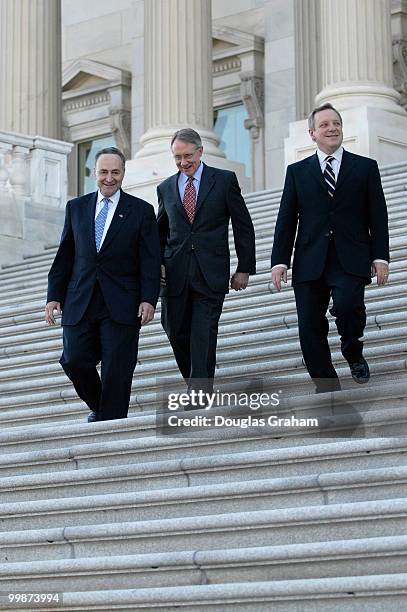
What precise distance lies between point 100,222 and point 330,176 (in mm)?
1500

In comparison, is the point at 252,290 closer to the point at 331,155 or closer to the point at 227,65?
the point at 331,155

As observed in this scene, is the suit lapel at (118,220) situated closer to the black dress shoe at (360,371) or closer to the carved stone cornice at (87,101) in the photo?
the black dress shoe at (360,371)

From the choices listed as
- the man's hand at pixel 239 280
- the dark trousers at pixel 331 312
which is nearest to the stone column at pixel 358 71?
the man's hand at pixel 239 280

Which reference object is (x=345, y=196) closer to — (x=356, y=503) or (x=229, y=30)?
(x=356, y=503)

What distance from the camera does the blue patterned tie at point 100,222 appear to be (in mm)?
10531

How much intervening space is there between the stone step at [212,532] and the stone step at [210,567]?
143 mm

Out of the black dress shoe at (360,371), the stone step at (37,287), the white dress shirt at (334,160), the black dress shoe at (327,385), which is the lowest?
the black dress shoe at (327,385)

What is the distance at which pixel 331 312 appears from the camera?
32.4ft

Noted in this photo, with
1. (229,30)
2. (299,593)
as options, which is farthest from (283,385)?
(229,30)

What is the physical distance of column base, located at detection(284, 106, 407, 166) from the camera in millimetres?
18031

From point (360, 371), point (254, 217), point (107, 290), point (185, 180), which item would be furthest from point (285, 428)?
point (254, 217)

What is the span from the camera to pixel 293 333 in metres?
11.6

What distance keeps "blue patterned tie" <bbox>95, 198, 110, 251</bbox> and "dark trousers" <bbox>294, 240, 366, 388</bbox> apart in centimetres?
135

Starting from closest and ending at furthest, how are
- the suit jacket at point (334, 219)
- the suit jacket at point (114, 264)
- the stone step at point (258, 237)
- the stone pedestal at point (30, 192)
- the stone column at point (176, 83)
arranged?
the suit jacket at point (334, 219)
the suit jacket at point (114, 264)
the stone step at point (258, 237)
the stone pedestal at point (30, 192)
the stone column at point (176, 83)
